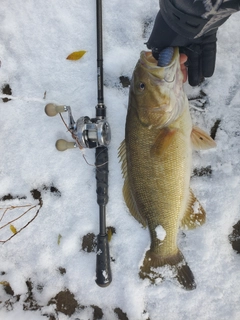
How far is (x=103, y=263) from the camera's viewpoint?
1.71m

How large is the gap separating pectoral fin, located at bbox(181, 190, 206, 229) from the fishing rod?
44 cm

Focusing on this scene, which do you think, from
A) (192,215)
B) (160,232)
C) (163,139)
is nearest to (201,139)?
(163,139)

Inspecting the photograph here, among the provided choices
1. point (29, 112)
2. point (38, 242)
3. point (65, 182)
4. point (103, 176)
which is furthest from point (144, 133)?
point (38, 242)

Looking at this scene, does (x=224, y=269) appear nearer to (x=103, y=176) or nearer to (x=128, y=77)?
(x=103, y=176)

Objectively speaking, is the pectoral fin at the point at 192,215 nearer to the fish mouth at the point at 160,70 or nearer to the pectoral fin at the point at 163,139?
the pectoral fin at the point at 163,139

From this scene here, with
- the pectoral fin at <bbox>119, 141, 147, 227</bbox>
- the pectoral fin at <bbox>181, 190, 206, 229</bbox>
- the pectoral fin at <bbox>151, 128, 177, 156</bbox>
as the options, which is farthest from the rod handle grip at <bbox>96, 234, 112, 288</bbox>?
the pectoral fin at <bbox>151, 128, 177, 156</bbox>

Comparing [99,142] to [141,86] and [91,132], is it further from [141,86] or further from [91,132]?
[141,86]

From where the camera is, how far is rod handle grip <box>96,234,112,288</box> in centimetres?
169

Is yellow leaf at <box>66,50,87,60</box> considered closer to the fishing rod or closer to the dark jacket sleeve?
the fishing rod

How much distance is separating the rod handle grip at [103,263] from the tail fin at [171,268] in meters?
0.22

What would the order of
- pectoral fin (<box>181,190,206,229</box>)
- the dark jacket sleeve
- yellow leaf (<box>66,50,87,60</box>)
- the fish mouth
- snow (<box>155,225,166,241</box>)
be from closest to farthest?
the dark jacket sleeve, the fish mouth, snow (<box>155,225,166,241</box>), pectoral fin (<box>181,190,206,229</box>), yellow leaf (<box>66,50,87,60</box>)

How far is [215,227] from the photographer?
68.0 inches

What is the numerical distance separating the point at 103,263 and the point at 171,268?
0.39 m

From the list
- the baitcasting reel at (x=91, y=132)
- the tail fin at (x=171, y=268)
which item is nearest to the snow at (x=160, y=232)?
the tail fin at (x=171, y=268)
